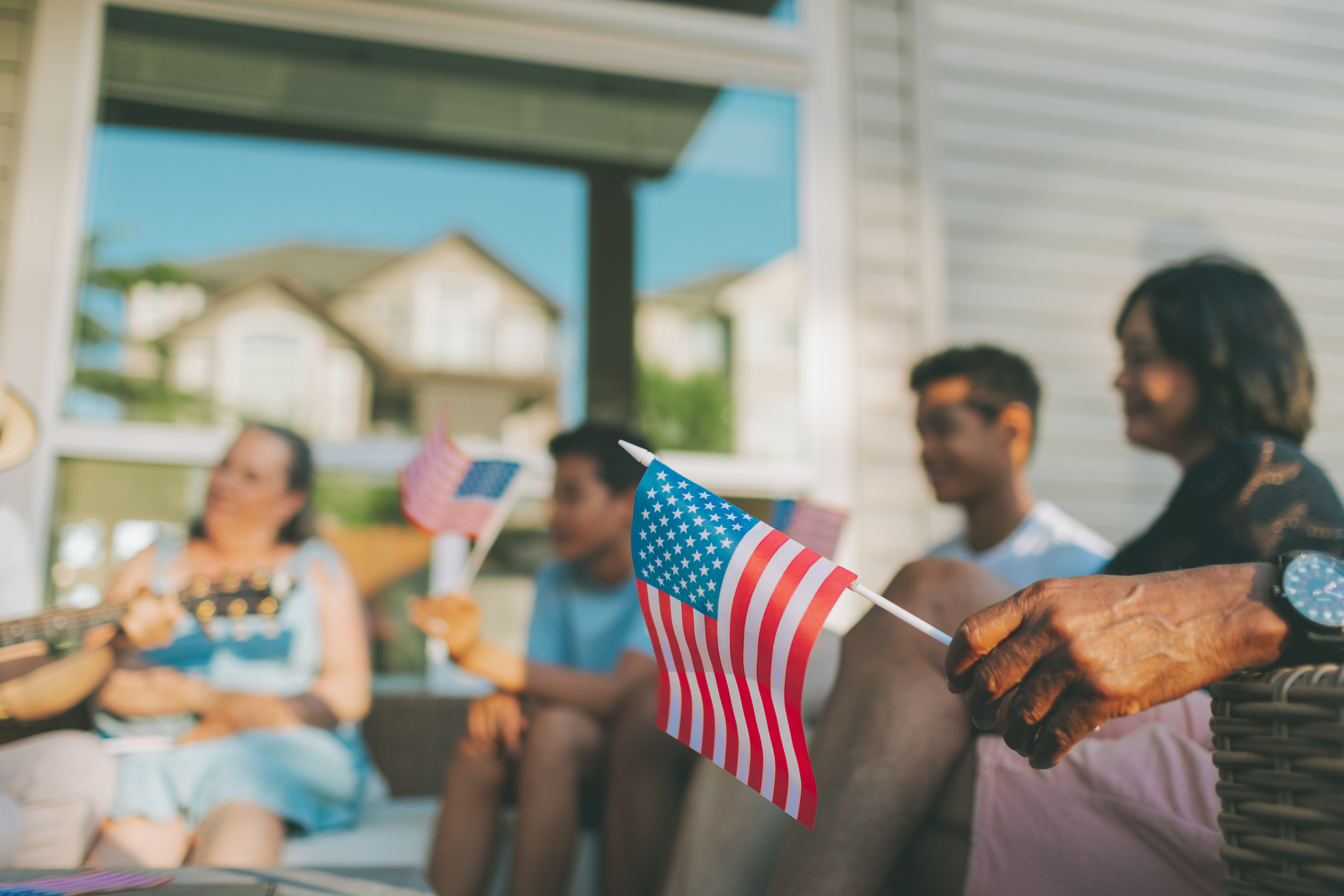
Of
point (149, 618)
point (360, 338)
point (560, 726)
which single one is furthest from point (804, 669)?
point (360, 338)

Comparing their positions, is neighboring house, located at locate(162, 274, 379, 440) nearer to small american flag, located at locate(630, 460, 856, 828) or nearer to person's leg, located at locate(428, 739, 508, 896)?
person's leg, located at locate(428, 739, 508, 896)

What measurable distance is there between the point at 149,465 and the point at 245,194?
131 cm

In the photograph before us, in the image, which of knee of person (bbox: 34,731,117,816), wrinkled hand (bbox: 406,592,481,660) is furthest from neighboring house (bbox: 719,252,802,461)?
knee of person (bbox: 34,731,117,816)

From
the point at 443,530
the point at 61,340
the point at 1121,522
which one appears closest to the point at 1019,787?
the point at 443,530

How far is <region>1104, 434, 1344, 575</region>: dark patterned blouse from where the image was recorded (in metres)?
1.33

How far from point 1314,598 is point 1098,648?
0.70ft

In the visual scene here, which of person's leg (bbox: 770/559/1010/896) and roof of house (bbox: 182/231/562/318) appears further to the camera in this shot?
roof of house (bbox: 182/231/562/318)

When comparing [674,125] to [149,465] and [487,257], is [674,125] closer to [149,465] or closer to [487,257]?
[487,257]

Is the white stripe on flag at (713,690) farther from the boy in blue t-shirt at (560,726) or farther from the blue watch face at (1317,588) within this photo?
the boy in blue t-shirt at (560,726)

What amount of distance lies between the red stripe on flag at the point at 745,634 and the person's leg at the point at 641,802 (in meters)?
0.82

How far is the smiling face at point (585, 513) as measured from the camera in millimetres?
2566

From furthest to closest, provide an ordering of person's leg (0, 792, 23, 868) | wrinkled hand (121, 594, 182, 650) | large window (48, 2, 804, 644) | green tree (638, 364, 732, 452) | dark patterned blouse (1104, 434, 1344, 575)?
green tree (638, 364, 732, 452), large window (48, 2, 804, 644), wrinkled hand (121, 594, 182, 650), person's leg (0, 792, 23, 868), dark patterned blouse (1104, 434, 1344, 575)

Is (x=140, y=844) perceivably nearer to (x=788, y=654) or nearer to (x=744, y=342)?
(x=788, y=654)

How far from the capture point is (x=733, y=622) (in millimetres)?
1076
